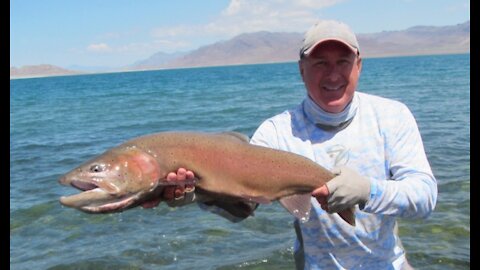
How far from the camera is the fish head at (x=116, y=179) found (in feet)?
11.2

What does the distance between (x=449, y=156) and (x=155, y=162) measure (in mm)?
10221

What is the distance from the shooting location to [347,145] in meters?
3.73

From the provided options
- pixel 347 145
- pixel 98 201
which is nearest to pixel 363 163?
pixel 347 145

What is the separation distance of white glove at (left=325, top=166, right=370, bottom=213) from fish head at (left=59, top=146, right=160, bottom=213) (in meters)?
1.20

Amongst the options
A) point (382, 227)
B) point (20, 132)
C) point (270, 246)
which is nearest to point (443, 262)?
point (270, 246)

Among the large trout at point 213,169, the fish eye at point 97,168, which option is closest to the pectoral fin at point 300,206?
the large trout at point 213,169

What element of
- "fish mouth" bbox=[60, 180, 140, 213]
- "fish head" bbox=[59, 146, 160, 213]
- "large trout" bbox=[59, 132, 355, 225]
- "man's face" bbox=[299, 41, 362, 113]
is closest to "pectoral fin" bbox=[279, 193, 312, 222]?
"large trout" bbox=[59, 132, 355, 225]

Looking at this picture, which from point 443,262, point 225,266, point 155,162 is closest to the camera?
point 155,162

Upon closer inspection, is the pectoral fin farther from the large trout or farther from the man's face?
the man's face

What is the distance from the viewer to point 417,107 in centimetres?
2298

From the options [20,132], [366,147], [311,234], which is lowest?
[20,132]

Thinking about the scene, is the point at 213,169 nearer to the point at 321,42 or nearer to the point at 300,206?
the point at 300,206

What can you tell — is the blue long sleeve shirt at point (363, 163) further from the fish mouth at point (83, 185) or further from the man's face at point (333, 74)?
the fish mouth at point (83, 185)

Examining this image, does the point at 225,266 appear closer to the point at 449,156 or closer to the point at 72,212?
the point at 72,212
